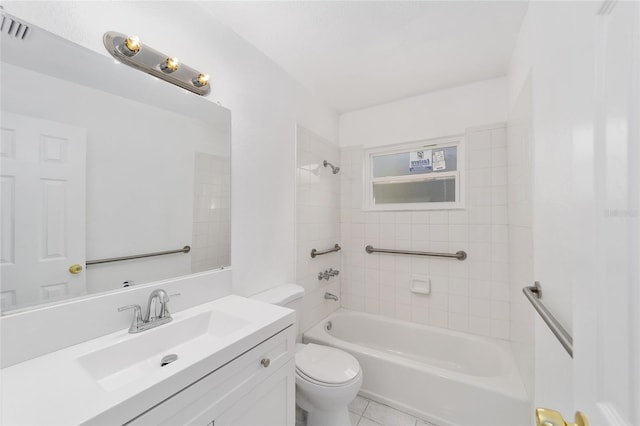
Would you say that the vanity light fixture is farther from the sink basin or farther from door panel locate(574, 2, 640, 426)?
door panel locate(574, 2, 640, 426)

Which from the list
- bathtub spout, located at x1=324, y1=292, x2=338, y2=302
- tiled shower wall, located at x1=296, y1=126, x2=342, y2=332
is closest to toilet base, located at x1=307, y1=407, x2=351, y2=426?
tiled shower wall, located at x1=296, y1=126, x2=342, y2=332

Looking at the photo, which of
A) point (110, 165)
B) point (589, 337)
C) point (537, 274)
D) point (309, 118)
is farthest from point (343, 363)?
point (309, 118)

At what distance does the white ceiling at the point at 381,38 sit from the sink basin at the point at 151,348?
163 cm

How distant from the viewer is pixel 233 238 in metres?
1.53

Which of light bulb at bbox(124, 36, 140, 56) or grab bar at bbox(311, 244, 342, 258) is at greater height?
light bulb at bbox(124, 36, 140, 56)

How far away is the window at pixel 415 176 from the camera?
2256 millimetres

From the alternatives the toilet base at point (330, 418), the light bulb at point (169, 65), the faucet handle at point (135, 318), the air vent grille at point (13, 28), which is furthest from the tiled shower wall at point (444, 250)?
the air vent grille at point (13, 28)

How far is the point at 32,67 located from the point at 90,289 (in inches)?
31.7

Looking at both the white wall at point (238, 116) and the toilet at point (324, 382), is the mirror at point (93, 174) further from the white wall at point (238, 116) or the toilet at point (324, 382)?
the toilet at point (324, 382)

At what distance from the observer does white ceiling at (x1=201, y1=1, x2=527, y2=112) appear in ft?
4.47

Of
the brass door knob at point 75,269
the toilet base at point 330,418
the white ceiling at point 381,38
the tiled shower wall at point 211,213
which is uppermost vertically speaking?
the white ceiling at point 381,38

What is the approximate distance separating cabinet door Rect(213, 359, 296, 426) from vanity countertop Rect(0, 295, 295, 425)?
0.19 meters

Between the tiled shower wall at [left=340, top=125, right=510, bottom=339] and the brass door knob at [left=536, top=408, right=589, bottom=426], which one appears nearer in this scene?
the brass door knob at [left=536, top=408, right=589, bottom=426]

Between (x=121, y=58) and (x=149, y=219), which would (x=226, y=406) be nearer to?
(x=149, y=219)
